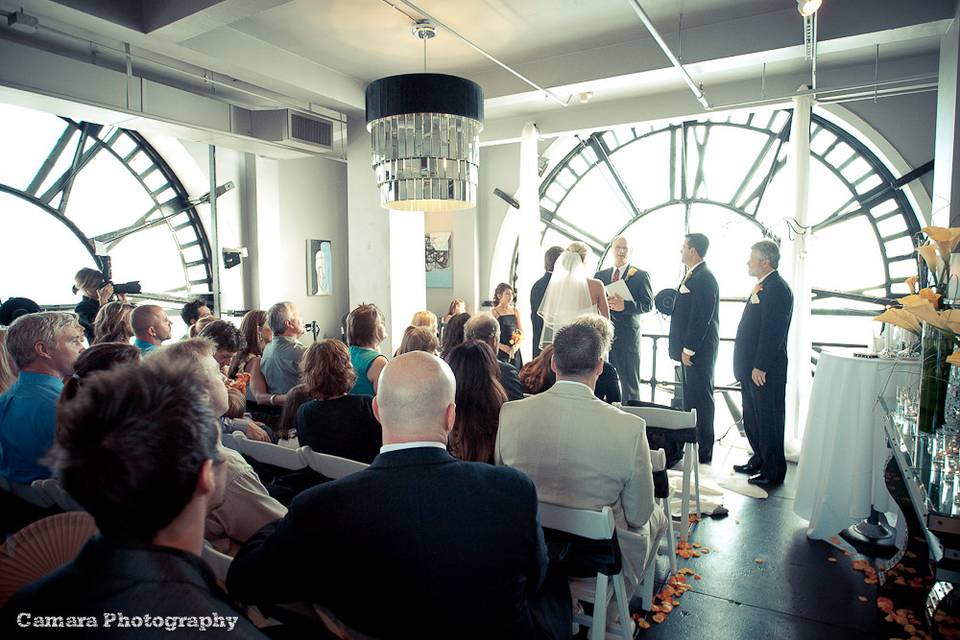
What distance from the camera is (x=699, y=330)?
4.31 m

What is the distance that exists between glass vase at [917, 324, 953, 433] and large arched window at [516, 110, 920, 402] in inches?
109

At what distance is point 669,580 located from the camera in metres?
2.67

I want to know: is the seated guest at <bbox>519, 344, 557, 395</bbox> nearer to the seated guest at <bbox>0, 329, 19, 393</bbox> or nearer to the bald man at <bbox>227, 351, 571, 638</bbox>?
the bald man at <bbox>227, 351, 571, 638</bbox>

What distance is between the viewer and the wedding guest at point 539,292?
16.4ft

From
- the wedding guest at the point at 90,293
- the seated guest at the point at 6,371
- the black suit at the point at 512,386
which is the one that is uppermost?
the wedding guest at the point at 90,293

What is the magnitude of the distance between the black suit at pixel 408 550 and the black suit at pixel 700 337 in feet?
11.3

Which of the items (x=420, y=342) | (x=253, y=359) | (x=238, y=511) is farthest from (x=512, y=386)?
(x=253, y=359)

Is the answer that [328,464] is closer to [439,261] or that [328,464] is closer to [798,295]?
[798,295]

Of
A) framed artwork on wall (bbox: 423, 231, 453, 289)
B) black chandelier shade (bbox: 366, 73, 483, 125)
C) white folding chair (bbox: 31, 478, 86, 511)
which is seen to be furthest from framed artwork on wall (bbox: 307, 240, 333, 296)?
white folding chair (bbox: 31, 478, 86, 511)

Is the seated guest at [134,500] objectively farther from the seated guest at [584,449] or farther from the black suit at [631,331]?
the black suit at [631,331]

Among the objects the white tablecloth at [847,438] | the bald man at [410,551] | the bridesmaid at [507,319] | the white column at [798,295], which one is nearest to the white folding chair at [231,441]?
the bald man at [410,551]

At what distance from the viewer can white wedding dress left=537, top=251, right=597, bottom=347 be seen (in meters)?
4.84

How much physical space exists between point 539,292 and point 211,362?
334cm

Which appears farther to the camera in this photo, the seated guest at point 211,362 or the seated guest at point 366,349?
the seated guest at point 366,349
